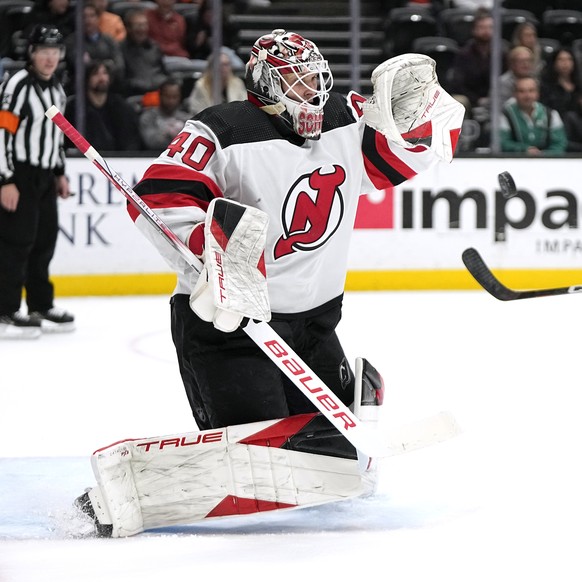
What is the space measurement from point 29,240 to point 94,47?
1737 millimetres

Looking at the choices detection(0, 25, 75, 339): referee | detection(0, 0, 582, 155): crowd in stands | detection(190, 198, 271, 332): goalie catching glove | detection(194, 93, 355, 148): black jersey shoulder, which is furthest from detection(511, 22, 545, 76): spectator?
detection(190, 198, 271, 332): goalie catching glove

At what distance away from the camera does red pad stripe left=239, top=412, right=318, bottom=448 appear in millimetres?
2232

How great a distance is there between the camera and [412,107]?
2.39 meters

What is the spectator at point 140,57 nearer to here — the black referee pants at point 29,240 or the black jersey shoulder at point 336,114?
the black referee pants at point 29,240

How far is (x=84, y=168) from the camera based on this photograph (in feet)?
19.4

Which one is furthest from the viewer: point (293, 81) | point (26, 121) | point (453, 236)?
point (453, 236)

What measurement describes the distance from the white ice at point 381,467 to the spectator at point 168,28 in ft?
6.90

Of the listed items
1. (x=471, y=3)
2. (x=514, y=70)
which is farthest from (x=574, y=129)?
(x=471, y=3)

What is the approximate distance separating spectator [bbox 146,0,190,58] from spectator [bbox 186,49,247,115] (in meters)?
0.28

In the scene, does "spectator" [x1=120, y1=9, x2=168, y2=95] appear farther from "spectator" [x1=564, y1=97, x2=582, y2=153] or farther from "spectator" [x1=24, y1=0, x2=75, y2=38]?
"spectator" [x1=564, y1=97, x2=582, y2=153]

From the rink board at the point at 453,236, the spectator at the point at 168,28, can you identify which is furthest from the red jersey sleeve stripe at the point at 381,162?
the spectator at the point at 168,28

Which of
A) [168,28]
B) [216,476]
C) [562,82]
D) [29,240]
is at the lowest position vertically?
[29,240]

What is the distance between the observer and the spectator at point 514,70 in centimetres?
652

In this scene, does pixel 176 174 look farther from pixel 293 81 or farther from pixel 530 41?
pixel 530 41
